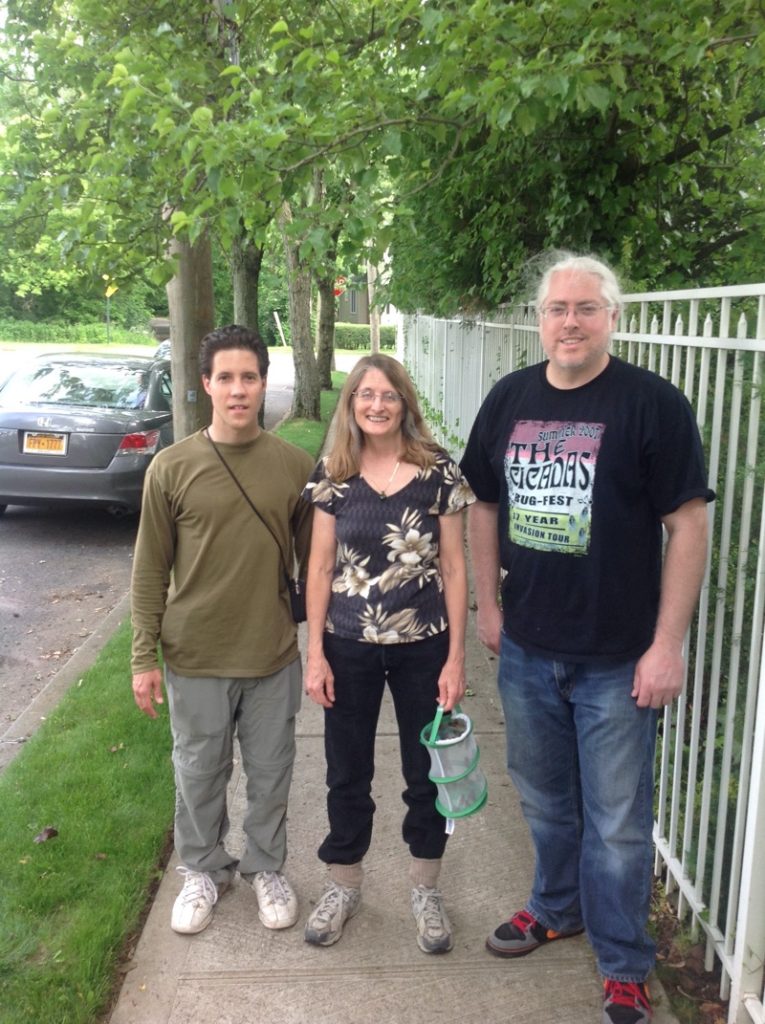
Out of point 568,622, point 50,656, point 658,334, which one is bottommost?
point 50,656

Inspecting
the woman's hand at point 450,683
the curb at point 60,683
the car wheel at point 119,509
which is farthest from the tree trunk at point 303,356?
the woman's hand at point 450,683

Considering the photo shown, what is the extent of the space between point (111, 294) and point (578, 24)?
8.14 ft

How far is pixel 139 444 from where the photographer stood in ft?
26.0

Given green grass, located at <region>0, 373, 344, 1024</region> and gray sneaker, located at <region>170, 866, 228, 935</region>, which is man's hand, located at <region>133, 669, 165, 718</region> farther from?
green grass, located at <region>0, 373, 344, 1024</region>

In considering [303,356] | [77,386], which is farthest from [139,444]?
[303,356]

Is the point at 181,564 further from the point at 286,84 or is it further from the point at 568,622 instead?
the point at 286,84

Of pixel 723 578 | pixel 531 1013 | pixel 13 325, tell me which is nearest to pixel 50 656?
pixel 531 1013

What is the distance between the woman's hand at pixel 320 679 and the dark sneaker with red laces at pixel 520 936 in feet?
3.04

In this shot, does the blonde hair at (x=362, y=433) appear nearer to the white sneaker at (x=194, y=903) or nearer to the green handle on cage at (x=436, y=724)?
the green handle on cage at (x=436, y=724)

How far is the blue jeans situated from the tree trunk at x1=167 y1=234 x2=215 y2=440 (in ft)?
12.1

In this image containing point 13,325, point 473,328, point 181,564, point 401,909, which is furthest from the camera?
point 13,325

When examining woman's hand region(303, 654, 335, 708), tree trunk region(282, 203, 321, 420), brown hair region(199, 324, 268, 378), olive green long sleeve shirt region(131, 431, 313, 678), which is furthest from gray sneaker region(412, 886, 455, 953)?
tree trunk region(282, 203, 321, 420)

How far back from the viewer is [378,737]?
432 centimetres

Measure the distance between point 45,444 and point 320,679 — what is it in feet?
19.5
